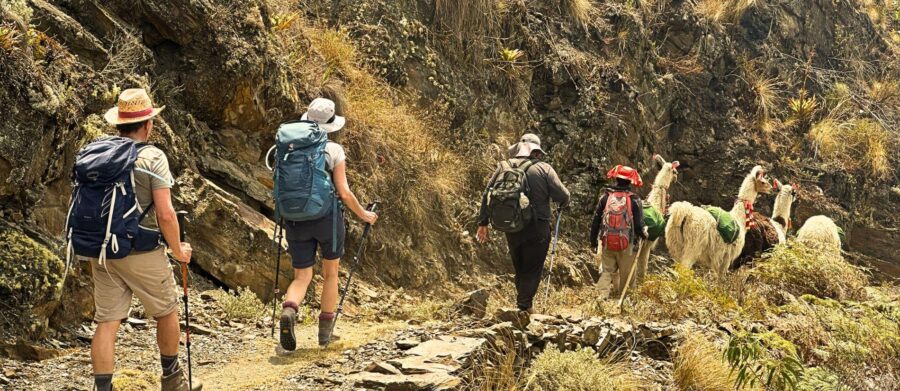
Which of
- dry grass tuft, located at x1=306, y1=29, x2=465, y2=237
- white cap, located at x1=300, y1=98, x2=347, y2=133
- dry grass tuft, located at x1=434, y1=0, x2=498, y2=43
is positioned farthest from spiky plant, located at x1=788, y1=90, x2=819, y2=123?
white cap, located at x1=300, y1=98, x2=347, y2=133

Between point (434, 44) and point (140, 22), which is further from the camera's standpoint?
point (434, 44)

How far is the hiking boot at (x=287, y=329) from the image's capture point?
6.31 meters

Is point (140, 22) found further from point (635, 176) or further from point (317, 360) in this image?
point (635, 176)

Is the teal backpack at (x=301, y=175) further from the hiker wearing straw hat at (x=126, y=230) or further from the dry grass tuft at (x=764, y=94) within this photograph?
the dry grass tuft at (x=764, y=94)

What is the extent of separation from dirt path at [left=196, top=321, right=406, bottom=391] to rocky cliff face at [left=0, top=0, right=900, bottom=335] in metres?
1.46

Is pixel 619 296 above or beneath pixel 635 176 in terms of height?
beneath

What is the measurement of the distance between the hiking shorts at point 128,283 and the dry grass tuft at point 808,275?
8279mm

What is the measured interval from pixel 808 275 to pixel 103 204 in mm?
9293

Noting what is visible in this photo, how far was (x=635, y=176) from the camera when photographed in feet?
32.3

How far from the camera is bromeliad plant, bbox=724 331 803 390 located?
6.35 m

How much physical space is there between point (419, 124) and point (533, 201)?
15.8 feet

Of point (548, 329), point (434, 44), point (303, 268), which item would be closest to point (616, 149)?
point (434, 44)

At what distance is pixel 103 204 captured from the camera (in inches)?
183

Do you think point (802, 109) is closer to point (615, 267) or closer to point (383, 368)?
point (615, 267)
